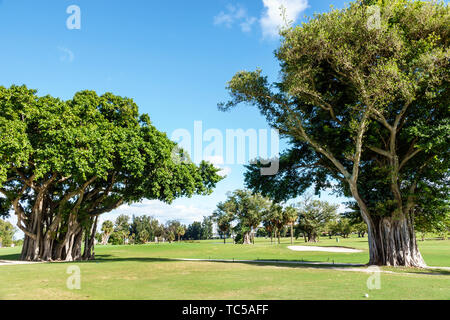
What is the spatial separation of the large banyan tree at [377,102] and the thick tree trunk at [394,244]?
6cm

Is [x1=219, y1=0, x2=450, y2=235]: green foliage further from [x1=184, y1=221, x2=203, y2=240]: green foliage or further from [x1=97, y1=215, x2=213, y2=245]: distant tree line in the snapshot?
[x1=184, y1=221, x2=203, y2=240]: green foliage

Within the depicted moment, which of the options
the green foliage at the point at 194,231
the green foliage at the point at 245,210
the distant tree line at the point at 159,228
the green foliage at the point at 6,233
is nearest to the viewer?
the green foliage at the point at 245,210

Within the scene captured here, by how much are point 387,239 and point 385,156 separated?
535 centimetres

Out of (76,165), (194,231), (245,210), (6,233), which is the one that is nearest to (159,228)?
(194,231)

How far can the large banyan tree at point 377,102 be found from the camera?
649 inches

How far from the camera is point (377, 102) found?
17703 mm

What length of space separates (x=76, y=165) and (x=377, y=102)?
18382 millimetres

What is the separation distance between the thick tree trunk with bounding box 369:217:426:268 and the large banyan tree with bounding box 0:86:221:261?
13.1 m

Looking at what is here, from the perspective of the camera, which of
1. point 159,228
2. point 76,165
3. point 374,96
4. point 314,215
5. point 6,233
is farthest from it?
point 159,228

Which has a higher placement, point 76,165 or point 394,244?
point 76,165

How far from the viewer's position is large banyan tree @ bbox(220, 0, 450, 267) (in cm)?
1648

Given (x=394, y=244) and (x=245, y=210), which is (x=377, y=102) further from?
(x=245, y=210)

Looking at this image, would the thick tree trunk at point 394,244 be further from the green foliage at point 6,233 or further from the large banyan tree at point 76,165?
the green foliage at point 6,233

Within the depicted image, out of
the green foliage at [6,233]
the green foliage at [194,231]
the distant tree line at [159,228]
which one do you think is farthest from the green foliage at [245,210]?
the green foliage at [6,233]
